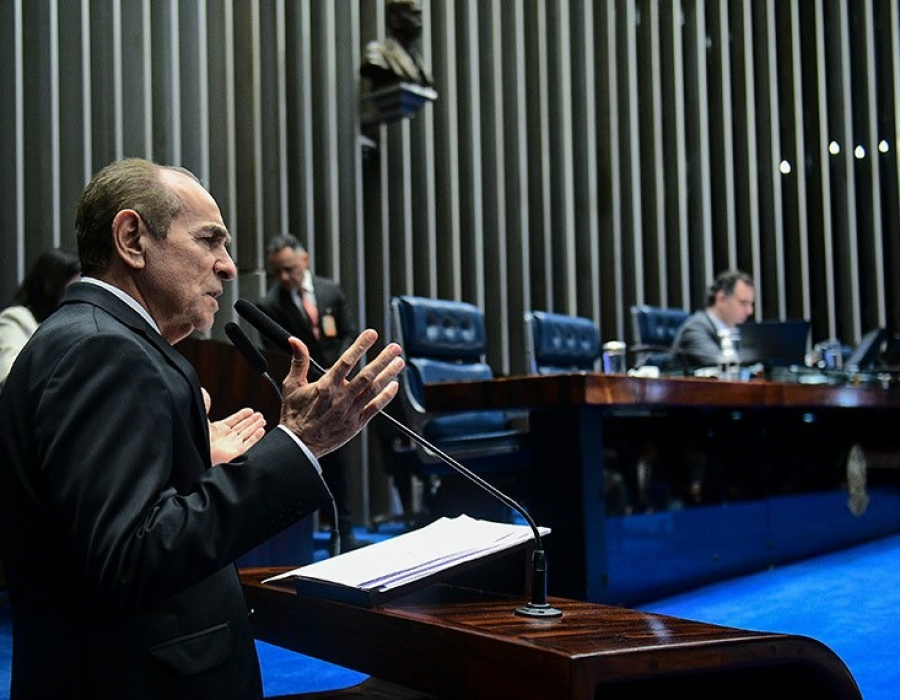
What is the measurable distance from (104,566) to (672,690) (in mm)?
749

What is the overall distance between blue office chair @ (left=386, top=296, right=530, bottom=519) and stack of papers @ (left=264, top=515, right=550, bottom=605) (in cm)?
187

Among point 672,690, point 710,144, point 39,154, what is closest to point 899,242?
point 710,144

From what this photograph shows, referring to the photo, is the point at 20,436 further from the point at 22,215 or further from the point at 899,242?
the point at 899,242

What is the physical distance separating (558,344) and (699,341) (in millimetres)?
713

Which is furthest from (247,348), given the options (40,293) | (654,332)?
(654,332)

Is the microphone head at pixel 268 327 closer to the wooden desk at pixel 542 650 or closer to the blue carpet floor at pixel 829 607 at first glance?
the wooden desk at pixel 542 650

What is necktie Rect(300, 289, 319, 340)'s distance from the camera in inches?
171

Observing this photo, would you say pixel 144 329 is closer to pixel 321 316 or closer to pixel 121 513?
pixel 121 513

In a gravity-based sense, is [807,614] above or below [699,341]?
below

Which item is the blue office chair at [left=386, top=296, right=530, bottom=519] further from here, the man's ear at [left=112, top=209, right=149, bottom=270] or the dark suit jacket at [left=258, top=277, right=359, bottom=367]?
the man's ear at [left=112, top=209, right=149, bottom=270]

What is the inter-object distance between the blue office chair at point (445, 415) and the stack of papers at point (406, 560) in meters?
1.87

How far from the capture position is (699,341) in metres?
4.60

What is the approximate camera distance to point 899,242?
7418 mm

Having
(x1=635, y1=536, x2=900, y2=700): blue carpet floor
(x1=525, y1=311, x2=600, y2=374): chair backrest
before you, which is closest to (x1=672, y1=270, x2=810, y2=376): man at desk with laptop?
(x1=525, y1=311, x2=600, y2=374): chair backrest
